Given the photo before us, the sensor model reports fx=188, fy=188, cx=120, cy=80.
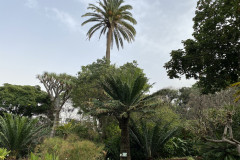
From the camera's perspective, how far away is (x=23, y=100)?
1014 inches

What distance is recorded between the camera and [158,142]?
40.7ft

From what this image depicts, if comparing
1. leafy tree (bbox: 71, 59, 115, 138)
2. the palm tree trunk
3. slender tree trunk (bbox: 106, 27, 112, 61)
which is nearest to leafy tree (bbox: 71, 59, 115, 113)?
leafy tree (bbox: 71, 59, 115, 138)

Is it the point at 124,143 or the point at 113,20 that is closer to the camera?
the point at 124,143

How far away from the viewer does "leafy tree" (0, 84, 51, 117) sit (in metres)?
25.1

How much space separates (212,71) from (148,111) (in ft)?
13.5

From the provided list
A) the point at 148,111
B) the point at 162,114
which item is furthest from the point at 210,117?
the point at 162,114

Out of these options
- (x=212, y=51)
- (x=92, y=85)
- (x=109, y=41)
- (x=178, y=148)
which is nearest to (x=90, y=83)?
(x=92, y=85)

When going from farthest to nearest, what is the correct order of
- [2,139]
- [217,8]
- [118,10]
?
[118,10]
[217,8]
[2,139]

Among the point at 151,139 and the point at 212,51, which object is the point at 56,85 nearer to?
the point at 151,139

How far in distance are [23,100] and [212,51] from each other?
972 inches

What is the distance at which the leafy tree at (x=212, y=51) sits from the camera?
27.0ft

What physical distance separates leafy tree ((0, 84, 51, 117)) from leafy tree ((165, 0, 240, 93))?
21.9 meters

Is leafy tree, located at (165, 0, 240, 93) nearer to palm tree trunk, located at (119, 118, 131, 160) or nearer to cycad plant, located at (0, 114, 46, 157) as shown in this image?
palm tree trunk, located at (119, 118, 131, 160)

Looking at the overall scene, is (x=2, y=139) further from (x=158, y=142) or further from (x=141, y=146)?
(x=158, y=142)
